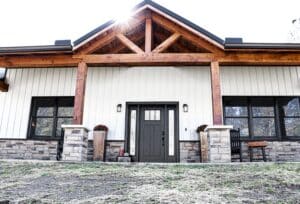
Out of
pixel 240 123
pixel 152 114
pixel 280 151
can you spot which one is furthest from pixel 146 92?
pixel 280 151

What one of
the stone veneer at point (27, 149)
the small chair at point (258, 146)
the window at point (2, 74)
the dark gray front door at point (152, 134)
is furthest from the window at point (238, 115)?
the window at point (2, 74)

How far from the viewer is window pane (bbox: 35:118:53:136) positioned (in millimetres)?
8133

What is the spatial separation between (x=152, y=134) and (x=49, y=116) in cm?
340

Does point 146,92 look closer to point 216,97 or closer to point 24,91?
point 216,97

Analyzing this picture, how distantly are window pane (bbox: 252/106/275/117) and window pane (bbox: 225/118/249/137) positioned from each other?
38cm

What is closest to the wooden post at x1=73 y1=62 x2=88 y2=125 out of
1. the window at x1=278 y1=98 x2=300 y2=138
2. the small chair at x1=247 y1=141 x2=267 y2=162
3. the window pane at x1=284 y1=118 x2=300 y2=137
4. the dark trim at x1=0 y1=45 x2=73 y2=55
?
the dark trim at x1=0 y1=45 x2=73 y2=55

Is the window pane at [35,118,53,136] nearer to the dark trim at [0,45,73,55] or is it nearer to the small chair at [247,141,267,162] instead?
the dark trim at [0,45,73,55]

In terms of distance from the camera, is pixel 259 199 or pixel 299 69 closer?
pixel 259 199

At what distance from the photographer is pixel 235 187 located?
3.47 meters

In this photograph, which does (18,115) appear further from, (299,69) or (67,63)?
(299,69)

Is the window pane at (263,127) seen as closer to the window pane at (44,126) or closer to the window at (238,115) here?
the window at (238,115)

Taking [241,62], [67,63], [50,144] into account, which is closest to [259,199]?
[241,62]

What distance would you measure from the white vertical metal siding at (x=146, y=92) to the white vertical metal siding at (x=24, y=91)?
82 centimetres

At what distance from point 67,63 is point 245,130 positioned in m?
5.53
